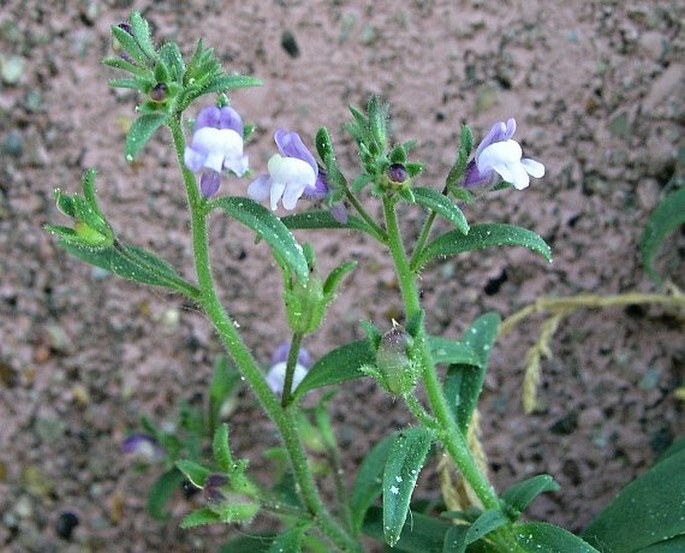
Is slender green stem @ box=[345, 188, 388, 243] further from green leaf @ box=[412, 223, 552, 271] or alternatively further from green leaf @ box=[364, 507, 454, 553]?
green leaf @ box=[364, 507, 454, 553]

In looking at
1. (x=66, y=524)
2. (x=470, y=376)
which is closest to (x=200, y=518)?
(x=470, y=376)

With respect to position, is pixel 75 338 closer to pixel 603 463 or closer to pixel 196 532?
pixel 196 532

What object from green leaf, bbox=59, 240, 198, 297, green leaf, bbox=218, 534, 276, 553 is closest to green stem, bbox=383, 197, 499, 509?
green leaf, bbox=59, 240, 198, 297

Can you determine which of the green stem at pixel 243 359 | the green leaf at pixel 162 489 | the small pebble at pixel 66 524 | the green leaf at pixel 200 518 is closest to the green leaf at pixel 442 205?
the green stem at pixel 243 359

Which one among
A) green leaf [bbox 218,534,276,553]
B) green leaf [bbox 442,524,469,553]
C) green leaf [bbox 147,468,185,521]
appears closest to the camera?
green leaf [bbox 442,524,469,553]

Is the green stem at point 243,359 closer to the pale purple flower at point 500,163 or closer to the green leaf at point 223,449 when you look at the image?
the green leaf at point 223,449
